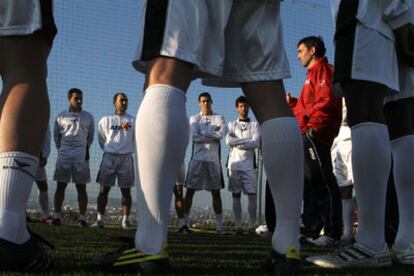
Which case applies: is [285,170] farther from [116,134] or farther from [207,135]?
[116,134]

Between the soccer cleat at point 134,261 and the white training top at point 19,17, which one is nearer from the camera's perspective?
the soccer cleat at point 134,261

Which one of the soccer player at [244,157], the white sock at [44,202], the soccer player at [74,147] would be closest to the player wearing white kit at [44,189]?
the white sock at [44,202]

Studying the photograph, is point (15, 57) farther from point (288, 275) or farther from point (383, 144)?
point (383, 144)

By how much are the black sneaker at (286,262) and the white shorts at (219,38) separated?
2.43 feet

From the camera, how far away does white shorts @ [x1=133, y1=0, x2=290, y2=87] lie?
1896mm

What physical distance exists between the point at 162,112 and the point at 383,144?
1182mm

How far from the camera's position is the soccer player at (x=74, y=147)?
9477 mm

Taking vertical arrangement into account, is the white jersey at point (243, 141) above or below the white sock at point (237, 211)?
above

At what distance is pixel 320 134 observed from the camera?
204 inches

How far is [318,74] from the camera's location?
17.2 feet

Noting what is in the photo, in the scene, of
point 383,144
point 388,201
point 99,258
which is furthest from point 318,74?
point 99,258

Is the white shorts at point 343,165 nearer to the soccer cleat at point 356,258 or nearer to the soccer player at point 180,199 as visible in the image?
the soccer player at point 180,199

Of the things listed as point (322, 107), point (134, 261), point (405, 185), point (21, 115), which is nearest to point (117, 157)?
point (322, 107)

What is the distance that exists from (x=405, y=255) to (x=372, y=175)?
573 mm
